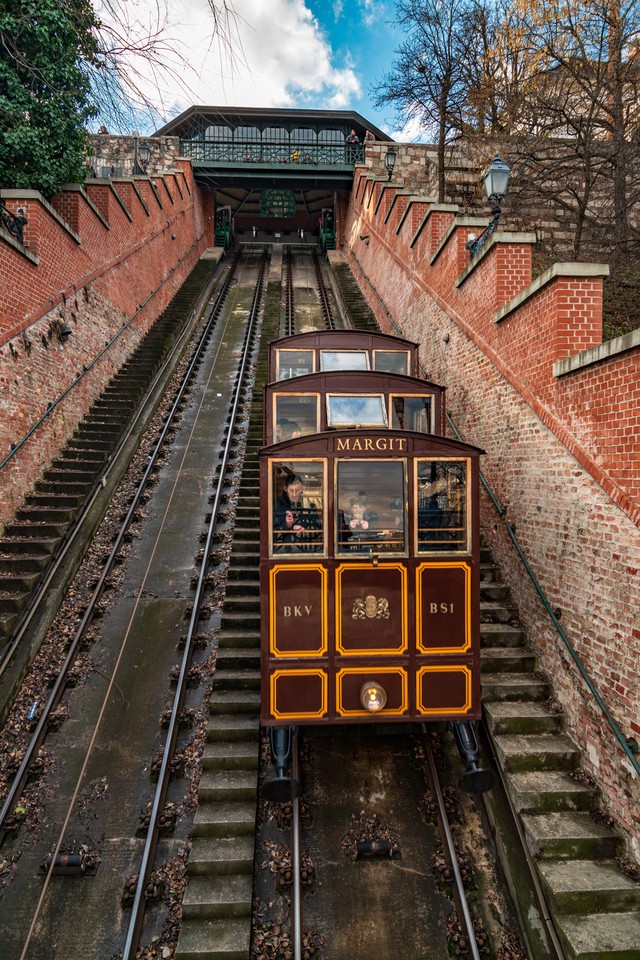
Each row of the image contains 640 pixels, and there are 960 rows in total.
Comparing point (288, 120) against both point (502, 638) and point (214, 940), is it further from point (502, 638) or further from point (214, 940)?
point (214, 940)

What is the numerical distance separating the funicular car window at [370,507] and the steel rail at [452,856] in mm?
2142

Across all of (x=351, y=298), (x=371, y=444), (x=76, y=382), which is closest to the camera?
(x=371, y=444)

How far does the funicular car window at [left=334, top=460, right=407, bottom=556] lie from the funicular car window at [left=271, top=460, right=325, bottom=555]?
0.15 m

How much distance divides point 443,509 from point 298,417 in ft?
7.64

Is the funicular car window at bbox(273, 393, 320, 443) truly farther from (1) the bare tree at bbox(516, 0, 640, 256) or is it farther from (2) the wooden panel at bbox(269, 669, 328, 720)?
(1) the bare tree at bbox(516, 0, 640, 256)

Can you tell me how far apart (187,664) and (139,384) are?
7260 millimetres

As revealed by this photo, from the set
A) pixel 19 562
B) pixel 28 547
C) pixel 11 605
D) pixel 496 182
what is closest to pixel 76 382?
pixel 28 547

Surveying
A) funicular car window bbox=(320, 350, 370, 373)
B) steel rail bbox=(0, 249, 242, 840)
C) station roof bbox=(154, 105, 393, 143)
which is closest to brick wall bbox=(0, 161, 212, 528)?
steel rail bbox=(0, 249, 242, 840)

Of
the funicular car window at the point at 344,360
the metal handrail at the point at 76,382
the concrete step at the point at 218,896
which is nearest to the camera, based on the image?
the concrete step at the point at 218,896

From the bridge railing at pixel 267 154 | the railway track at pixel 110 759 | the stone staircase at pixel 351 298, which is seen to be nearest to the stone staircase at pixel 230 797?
the railway track at pixel 110 759

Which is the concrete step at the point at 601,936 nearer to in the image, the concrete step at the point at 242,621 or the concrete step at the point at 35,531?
the concrete step at the point at 242,621

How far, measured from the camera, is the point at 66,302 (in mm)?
9391

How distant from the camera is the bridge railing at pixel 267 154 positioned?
957 inches

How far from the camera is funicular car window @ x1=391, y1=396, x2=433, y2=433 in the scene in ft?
20.5
